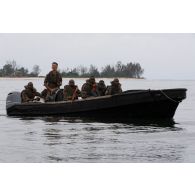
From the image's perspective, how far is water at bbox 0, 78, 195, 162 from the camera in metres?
11.6

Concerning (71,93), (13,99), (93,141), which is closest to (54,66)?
(71,93)

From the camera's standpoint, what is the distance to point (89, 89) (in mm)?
19375

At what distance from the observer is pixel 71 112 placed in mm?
19578

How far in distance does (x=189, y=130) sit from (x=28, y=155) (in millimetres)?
7191

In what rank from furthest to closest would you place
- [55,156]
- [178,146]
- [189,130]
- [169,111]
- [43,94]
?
[43,94]
[169,111]
[189,130]
[178,146]
[55,156]

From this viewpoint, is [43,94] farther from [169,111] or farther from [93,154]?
[93,154]

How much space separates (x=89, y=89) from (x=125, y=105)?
4.88 ft

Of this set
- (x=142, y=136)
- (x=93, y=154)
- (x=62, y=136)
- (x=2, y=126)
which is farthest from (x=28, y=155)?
(x=2, y=126)

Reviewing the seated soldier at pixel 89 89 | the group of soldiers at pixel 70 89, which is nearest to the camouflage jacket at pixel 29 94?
the group of soldiers at pixel 70 89

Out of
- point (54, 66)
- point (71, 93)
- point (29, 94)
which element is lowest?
point (29, 94)

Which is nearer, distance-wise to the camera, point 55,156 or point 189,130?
point 55,156

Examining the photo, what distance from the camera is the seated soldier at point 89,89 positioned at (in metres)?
19.2

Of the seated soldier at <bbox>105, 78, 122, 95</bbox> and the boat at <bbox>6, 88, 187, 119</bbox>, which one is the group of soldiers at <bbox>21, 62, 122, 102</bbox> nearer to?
the seated soldier at <bbox>105, 78, 122, 95</bbox>

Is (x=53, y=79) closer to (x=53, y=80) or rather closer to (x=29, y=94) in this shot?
(x=53, y=80)
